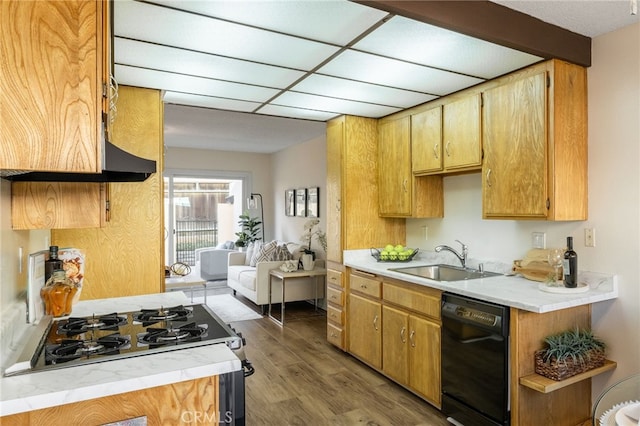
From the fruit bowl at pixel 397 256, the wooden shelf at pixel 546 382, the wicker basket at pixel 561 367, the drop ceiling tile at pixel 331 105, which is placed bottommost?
the wooden shelf at pixel 546 382

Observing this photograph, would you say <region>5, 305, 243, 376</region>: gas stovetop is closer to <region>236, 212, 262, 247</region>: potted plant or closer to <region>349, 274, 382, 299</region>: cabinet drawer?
<region>349, 274, 382, 299</region>: cabinet drawer

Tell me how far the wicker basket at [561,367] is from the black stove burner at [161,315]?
186cm

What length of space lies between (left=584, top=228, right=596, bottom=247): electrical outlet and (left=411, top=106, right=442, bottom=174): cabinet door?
3.60ft

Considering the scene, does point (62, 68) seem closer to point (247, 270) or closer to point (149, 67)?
point (149, 67)

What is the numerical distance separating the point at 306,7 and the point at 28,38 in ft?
3.64

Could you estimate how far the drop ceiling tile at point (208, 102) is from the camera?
10.2 ft

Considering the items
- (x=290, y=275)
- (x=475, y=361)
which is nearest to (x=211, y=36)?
(x=475, y=361)

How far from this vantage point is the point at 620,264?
227 centimetres

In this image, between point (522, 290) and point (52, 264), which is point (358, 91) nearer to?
point (522, 290)

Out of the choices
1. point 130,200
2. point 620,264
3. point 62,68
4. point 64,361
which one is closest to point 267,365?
point 130,200

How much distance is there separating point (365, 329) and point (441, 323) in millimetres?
943

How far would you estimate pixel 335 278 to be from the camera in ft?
12.6

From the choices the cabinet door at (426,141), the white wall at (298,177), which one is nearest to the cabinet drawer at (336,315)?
the cabinet door at (426,141)

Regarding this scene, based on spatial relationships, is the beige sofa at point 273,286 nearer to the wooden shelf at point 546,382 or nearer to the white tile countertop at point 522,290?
the white tile countertop at point 522,290
